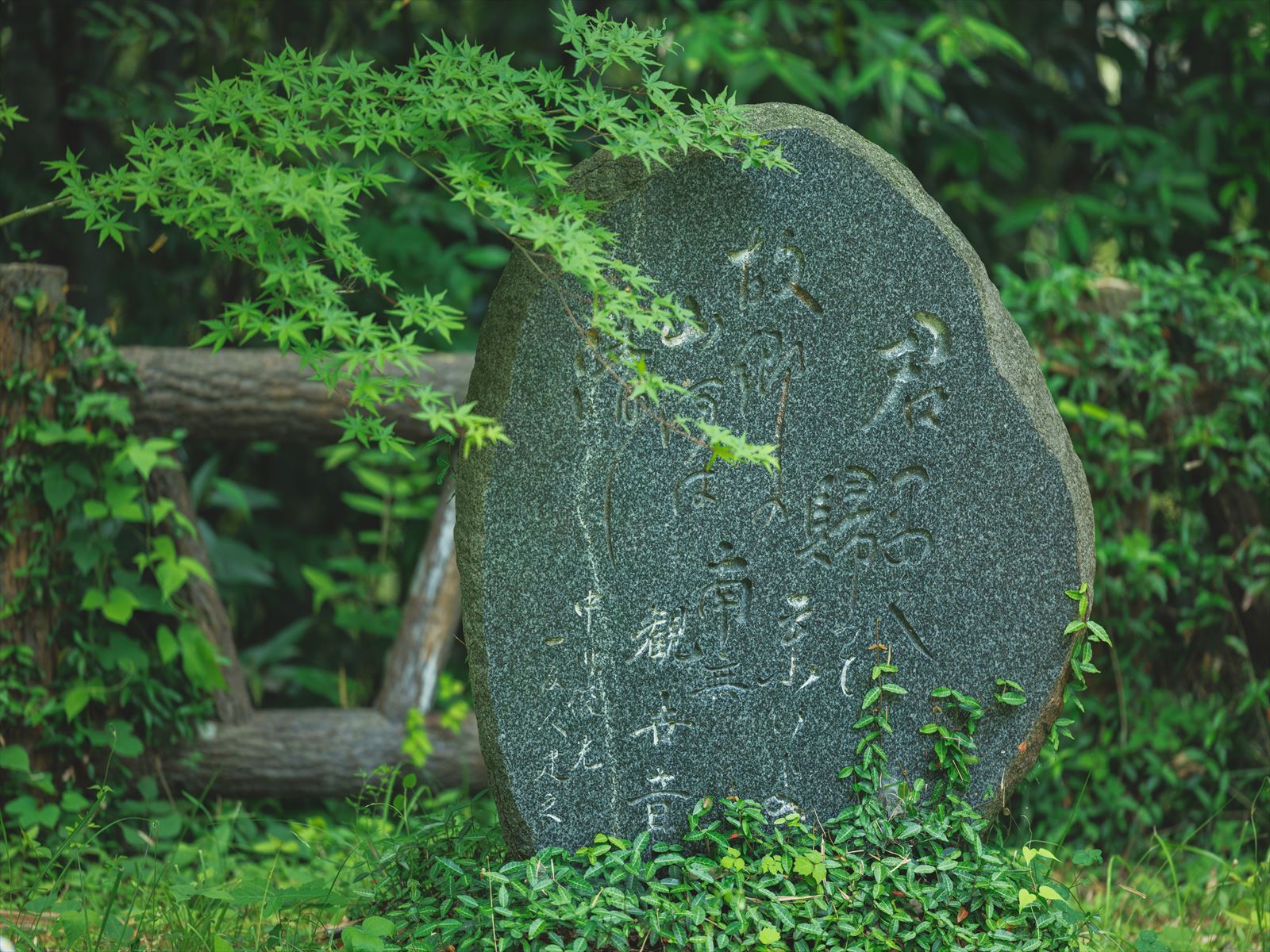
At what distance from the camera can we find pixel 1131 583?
3.37 metres

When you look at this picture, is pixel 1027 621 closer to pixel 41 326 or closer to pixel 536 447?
pixel 536 447

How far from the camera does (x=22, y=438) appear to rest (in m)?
3.02

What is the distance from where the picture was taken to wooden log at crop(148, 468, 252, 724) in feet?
10.7

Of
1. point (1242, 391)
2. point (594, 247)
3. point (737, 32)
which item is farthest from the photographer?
point (737, 32)

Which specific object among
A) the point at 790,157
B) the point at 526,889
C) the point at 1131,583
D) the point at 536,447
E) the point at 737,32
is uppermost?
the point at 737,32

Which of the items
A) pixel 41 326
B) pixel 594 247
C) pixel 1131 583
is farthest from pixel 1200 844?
pixel 41 326

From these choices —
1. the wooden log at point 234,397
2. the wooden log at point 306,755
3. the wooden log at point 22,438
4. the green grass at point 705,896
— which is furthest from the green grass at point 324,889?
the wooden log at point 234,397

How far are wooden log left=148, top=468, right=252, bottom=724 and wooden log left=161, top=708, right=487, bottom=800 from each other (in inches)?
2.5

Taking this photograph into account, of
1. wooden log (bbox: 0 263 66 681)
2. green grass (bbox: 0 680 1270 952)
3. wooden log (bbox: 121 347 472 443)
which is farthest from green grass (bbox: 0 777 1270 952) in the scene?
wooden log (bbox: 121 347 472 443)

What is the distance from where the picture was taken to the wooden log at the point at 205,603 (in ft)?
10.7

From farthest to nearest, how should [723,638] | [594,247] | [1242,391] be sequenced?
[1242,391] → [723,638] → [594,247]

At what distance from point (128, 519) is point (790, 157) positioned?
6.76 feet

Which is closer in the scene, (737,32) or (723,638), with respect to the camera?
(723,638)

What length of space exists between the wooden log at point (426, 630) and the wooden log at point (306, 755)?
0.07 m
